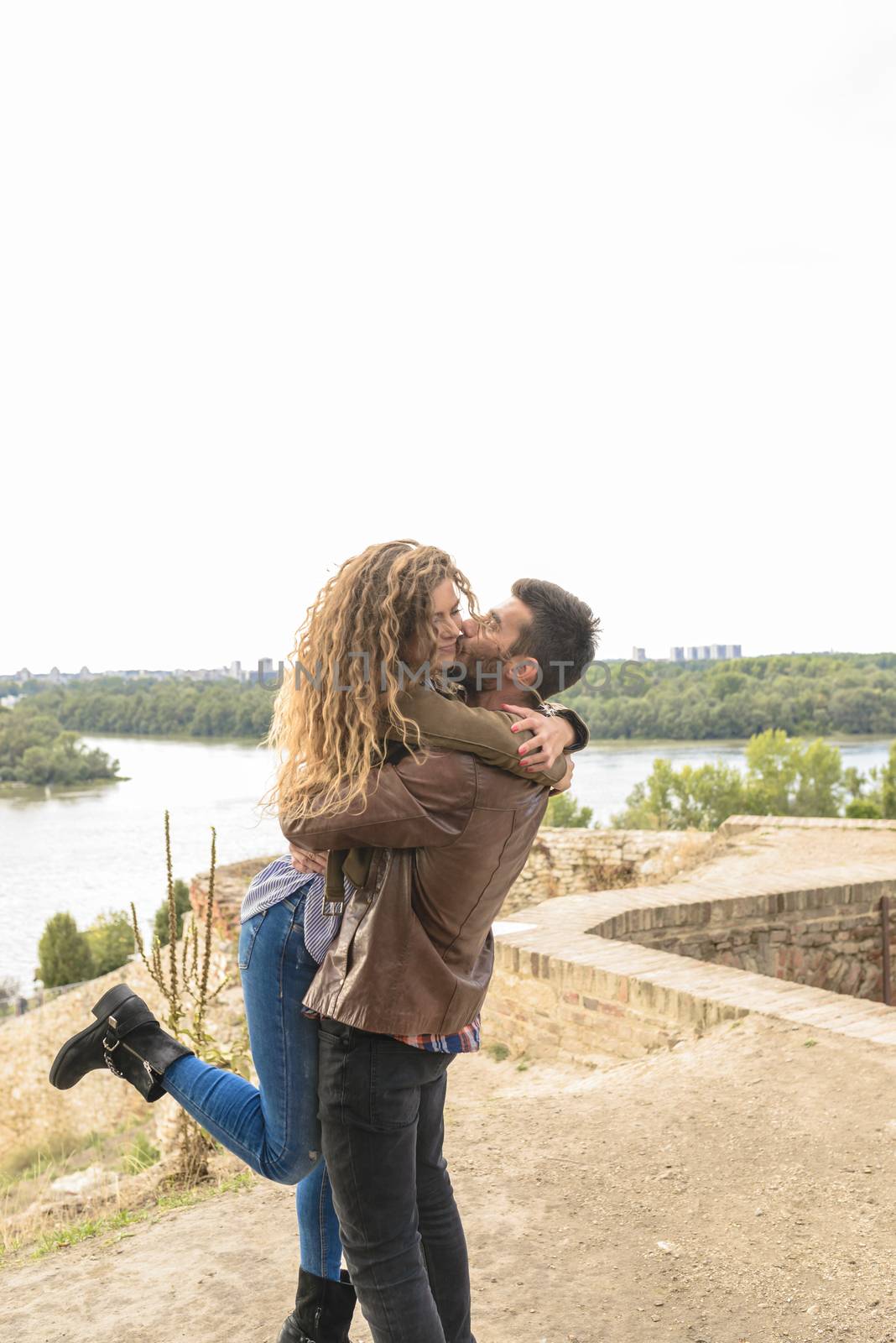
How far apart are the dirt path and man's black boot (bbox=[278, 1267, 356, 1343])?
46 centimetres

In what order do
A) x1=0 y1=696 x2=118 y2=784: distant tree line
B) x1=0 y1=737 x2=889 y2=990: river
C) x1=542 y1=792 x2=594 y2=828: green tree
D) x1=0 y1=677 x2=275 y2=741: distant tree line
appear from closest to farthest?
x1=542 y1=792 x2=594 y2=828: green tree → x1=0 y1=737 x2=889 y2=990: river → x1=0 y1=677 x2=275 y2=741: distant tree line → x1=0 y1=696 x2=118 y2=784: distant tree line

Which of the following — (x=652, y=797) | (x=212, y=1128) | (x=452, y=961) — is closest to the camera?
(x=452, y=961)

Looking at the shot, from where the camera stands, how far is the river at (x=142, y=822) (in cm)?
4050

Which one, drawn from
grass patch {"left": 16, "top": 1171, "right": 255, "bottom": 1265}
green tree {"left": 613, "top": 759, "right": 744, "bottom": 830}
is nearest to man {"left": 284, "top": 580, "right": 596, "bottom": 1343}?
grass patch {"left": 16, "top": 1171, "right": 255, "bottom": 1265}

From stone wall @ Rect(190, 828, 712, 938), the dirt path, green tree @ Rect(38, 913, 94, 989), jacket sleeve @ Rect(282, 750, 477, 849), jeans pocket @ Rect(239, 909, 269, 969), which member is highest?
jacket sleeve @ Rect(282, 750, 477, 849)

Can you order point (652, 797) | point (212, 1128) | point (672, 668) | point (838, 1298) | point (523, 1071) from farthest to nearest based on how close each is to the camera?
point (652, 797), point (672, 668), point (523, 1071), point (838, 1298), point (212, 1128)

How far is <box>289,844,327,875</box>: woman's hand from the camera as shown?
1.81 metres

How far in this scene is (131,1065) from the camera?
6.98 feet

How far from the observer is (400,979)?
5.75 ft

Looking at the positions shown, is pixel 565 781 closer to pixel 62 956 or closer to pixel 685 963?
pixel 685 963

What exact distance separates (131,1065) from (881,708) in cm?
4793

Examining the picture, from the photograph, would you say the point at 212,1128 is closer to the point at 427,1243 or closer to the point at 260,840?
the point at 427,1243

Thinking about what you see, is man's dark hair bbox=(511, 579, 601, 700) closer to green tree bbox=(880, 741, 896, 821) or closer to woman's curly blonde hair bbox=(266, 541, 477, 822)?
→ woman's curly blonde hair bbox=(266, 541, 477, 822)

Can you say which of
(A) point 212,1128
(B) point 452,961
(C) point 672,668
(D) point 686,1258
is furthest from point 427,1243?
(C) point 672,668
